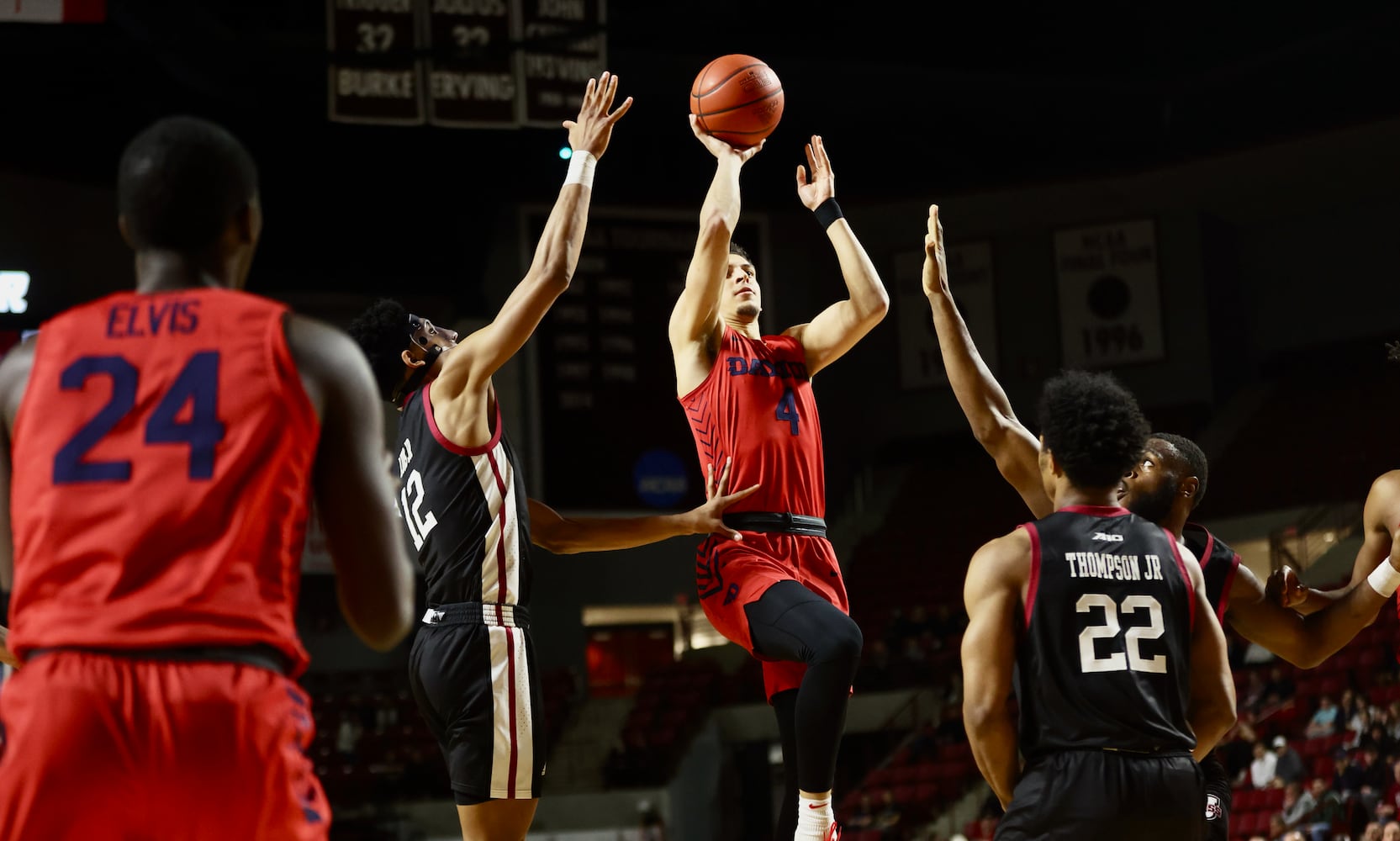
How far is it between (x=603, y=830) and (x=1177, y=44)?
13.0 metres

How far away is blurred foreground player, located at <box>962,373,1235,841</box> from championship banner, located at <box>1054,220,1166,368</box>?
18.7 meters

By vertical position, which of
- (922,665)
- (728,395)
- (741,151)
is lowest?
(922,665)

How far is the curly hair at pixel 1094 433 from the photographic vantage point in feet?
11.8

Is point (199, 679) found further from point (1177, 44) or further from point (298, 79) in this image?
point (1177, 44)

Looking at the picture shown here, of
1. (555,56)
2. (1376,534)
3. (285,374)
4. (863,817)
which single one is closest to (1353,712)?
(863,817)

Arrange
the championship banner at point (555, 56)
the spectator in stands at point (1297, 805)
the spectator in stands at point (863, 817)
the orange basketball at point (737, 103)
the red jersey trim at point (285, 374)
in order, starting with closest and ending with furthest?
the red jersey trim at point (285, 374)
the orange basketball at point (737, 103)
the spectator in stands at point (1297, 805)
the championship banner at point (555, 56)
the spectator in stands at point (863, 817)

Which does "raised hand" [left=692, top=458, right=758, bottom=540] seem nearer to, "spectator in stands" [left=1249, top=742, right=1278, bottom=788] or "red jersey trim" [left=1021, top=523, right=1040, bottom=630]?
"red jersey trim" [left=1021, top=523, right=1040, bottom=630]

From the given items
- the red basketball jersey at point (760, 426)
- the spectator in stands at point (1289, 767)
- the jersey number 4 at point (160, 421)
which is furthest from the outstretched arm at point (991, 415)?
the spectator in stands at point (1289, 767)

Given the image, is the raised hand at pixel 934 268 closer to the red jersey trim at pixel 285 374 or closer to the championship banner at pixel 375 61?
the red jersey trim at pixel 285 374

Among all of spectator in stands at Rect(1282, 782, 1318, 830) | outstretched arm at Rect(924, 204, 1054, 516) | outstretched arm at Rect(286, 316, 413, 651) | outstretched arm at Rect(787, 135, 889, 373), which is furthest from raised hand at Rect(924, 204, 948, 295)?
spectator in stands at Rect(1282, 782, 1318, 830)

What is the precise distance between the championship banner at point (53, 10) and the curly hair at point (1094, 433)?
1011 cm

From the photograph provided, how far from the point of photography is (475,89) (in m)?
14.6

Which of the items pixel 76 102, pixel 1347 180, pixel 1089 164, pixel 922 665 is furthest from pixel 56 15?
pixel 1347 180

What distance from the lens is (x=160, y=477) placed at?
2.38 m
